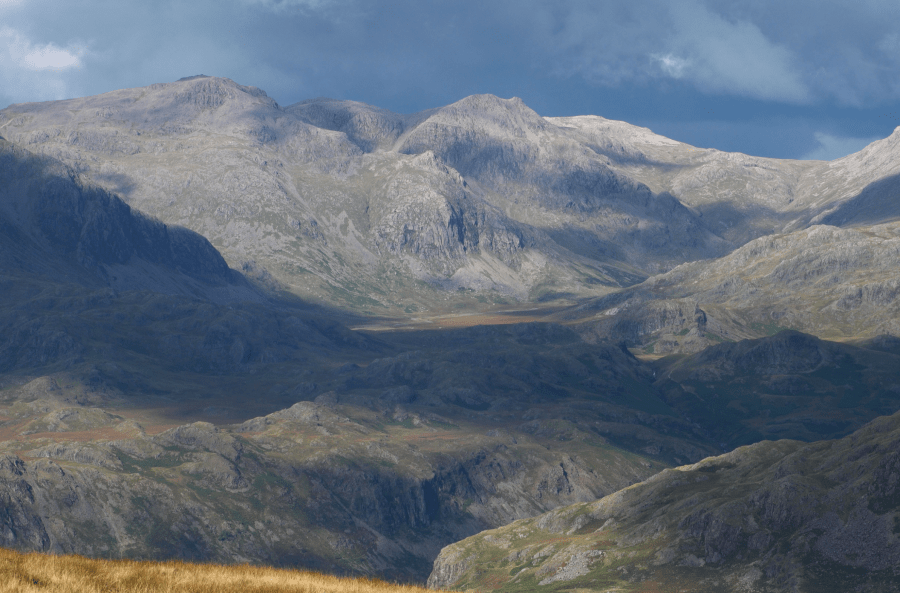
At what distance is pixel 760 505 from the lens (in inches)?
6526

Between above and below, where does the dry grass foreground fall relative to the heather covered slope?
above

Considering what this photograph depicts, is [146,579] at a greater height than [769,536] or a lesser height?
greater

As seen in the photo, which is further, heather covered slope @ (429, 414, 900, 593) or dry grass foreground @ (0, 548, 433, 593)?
heather covered slope @ (429, 414, 900, 593)

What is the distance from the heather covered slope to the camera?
139500 mm

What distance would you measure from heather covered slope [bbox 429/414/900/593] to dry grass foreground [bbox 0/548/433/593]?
12103 centimetres

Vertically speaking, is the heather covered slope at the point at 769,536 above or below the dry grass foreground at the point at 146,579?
below

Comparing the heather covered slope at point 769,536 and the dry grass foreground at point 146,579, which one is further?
the heather covered slope at point 769,536

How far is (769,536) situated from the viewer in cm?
15750

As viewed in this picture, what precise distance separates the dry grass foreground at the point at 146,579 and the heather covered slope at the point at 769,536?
397 feet

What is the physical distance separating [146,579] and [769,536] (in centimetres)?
14956

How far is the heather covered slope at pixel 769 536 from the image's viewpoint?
140 m

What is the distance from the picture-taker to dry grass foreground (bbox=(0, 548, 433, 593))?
3120cm

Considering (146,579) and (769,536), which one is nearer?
(146,579)

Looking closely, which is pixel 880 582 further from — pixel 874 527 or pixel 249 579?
pixel 249 579
